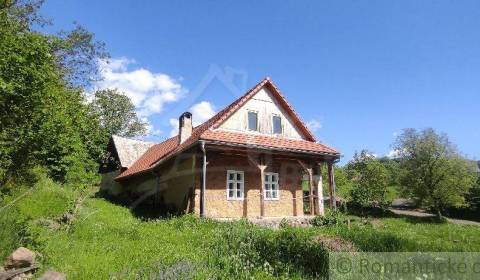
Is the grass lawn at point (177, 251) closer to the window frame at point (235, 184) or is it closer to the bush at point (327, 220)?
the window frame at point (235, 184)

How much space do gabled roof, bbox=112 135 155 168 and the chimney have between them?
8.85 meters

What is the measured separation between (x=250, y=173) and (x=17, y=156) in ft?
32.0

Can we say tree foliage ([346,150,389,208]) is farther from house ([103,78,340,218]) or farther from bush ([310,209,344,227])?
bush ([310,209,344,227])

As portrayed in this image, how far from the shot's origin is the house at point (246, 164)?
52.1 feet

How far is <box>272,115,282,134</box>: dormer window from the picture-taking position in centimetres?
1891

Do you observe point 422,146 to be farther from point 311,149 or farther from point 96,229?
point 96,229

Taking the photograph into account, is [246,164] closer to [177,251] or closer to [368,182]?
[177,251]

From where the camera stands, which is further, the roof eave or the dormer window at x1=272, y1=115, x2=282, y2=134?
the dormer window at x1=272, y1=115, x2=282, y2=134

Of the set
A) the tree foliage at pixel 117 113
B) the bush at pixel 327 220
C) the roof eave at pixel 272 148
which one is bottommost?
the bush at pixel 327 220

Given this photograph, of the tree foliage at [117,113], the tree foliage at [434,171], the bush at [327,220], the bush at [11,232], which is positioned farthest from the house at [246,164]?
the tree foliage at [117,113]

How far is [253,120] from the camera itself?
18.3m

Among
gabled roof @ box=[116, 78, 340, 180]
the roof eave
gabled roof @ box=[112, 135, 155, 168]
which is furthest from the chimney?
gabled roof @ box=[112, 135, 155, 168]

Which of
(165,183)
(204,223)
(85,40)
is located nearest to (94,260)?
(204,223)

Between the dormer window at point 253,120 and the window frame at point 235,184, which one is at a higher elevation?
the dormer window at point 253,120
